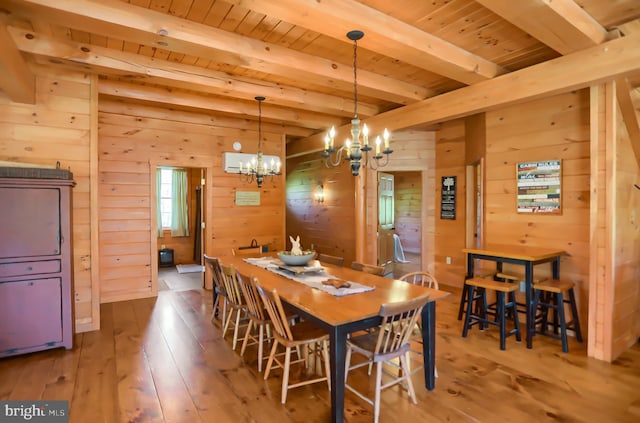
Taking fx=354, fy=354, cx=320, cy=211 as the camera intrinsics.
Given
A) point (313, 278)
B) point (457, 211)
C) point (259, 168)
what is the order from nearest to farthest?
point (313, 278)
point (259, 168)
point (457, 211)

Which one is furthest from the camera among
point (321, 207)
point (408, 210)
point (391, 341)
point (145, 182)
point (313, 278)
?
point (408, 210)

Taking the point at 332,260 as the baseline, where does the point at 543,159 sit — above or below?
above

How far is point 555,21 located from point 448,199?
3.39 m

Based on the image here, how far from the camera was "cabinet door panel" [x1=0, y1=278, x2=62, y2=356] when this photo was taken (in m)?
2.97

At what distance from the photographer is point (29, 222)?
3041 millimetres

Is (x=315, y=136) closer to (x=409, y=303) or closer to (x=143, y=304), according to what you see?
(x=143, y=304)

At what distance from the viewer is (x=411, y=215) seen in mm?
9180

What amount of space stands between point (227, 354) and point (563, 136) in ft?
12.7

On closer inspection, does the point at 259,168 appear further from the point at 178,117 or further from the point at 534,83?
the point at 534,83

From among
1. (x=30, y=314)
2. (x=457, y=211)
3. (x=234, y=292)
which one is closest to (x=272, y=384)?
(x=234, y=292)

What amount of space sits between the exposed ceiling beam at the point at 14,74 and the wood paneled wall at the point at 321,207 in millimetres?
4428

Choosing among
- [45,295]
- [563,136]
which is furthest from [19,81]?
[563,136]

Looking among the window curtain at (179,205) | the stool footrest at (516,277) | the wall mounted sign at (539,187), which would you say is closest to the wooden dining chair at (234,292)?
the stool footrest at (516,277)

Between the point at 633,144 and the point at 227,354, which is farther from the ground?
the point at 633,144
